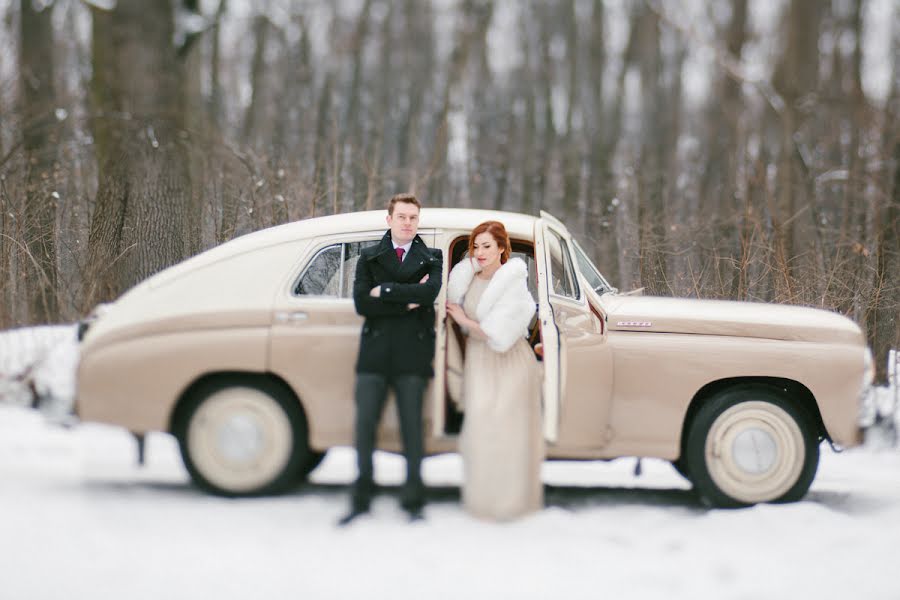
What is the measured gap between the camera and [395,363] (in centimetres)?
A: 541

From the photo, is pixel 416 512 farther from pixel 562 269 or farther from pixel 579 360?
pixel 562 269

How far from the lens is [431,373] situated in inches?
216

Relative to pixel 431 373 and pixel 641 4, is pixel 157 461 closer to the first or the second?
pixel 431 373

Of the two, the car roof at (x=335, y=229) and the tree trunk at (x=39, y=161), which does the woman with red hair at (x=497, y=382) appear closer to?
the car roof at (x=335, y=229)

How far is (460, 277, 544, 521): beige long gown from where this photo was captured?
211 inches

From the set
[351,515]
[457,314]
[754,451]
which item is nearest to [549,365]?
[457,314]

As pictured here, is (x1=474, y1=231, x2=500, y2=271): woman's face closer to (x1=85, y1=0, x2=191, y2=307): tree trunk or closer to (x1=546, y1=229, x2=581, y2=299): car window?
(x1=546, y1=229, x2=581, y2=299): car window

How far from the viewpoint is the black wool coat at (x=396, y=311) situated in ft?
17.8

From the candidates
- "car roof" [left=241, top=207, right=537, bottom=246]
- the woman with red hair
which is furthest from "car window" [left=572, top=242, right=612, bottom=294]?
the woman with red hair

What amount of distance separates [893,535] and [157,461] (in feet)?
16.7

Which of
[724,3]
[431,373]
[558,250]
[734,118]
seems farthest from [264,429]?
[734,118]

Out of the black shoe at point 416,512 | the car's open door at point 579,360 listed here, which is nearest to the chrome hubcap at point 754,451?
the car's open door at point 579,360

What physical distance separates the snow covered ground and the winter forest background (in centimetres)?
263

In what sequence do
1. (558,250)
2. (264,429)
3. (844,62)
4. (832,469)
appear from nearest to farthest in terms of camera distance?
1. (264,429)
2. (558,250)
3. (832,469)
4. (844,62)
